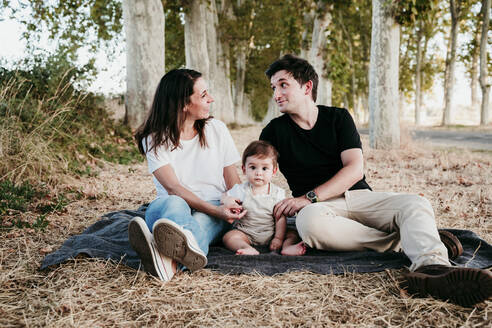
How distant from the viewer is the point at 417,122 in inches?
1011

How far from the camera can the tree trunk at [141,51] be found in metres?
8.30

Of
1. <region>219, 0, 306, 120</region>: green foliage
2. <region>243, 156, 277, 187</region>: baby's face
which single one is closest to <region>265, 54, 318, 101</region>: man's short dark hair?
<region>243, 156, 277, 187</region>: baby's face

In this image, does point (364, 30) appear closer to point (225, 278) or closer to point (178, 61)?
point (178, 61)

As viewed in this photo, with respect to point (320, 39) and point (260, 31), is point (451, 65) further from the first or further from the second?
point (320, 39)

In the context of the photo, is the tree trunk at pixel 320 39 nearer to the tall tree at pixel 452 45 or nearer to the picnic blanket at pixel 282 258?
the picnic blanket at pixel 282 258

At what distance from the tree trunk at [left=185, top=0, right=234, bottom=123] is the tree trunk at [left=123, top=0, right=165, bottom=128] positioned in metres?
4.49

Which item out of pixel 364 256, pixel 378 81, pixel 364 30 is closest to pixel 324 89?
pixel 378 81

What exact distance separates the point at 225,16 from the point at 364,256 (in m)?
18.7

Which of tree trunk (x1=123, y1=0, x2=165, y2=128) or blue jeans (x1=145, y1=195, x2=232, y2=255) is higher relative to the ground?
tree trunk (x1=123, y1=0, x2=165, y2=128)

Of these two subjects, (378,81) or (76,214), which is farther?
(378,81)

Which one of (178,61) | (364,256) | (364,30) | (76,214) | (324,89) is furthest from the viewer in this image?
(364,30)

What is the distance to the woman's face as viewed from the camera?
3.17 m

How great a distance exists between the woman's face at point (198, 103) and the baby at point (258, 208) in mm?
511

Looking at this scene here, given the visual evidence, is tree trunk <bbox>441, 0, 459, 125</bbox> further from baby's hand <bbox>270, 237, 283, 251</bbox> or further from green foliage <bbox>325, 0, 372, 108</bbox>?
baby's hand <bbox>270, 237, 283, 251</bbox>
